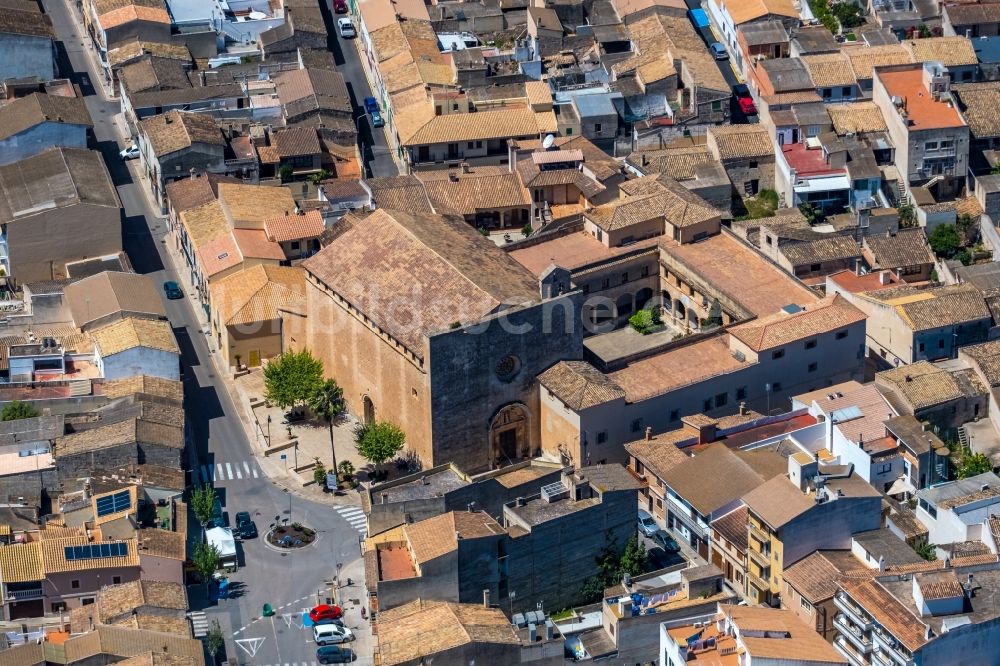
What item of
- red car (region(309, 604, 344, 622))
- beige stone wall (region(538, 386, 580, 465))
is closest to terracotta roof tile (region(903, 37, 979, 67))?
beige stone wall (region(538, 386, 580, 465))

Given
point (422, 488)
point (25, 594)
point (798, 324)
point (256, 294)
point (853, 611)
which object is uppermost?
point (256, 294)

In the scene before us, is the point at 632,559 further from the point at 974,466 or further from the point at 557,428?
the point at 974,466

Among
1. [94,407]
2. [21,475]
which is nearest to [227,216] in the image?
[94,407]

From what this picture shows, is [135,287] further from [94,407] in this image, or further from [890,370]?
[890,370]

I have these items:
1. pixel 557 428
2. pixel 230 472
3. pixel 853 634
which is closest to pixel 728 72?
pixel 557 428

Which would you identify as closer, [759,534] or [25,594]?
[25,594]

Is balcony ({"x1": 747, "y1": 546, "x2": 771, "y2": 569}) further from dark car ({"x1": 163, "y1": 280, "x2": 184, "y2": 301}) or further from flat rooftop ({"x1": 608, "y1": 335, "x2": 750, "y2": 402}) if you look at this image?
dark car ({"x1": 163, "y1": 280, "x2": 184, "y2": 301})

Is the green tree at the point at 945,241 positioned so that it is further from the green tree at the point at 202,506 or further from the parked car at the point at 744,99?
the green tree at the point at 202,506
